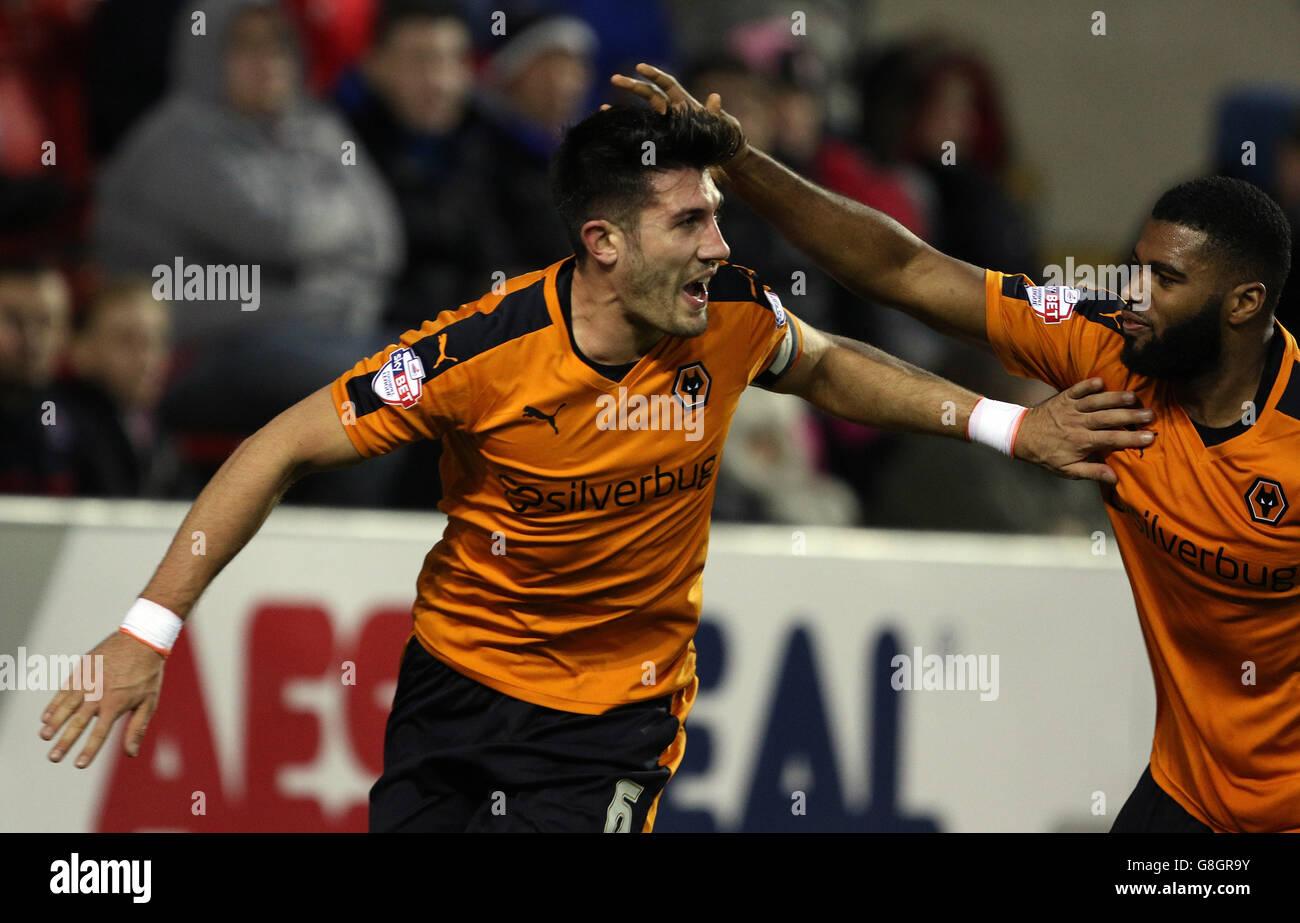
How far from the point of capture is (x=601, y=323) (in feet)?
15.3

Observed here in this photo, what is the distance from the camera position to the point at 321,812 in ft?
21.3

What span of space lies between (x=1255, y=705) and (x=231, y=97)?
5.20 metres

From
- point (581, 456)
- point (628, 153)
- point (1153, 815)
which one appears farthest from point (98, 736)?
point (1153, 815)

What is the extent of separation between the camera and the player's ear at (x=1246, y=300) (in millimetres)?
4395

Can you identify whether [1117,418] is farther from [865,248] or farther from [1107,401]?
[865,248]

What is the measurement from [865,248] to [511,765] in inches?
69.9

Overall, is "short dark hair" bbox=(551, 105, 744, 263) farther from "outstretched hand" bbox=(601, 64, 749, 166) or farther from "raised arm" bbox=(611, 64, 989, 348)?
"raised arm" bbox=(611, 64, 989, 348)

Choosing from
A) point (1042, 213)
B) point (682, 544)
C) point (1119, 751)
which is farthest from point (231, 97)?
point (1042, 213)

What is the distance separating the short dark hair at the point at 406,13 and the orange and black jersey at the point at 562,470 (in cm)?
385

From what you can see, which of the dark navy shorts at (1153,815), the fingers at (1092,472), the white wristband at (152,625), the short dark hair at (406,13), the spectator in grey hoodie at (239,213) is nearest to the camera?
the white wristband at (152,625)

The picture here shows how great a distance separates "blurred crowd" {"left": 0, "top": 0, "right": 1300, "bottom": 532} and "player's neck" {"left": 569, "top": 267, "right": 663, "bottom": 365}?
264cm

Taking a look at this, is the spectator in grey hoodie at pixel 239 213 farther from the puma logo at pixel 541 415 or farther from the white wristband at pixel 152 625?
the white wristband at pixel 152 625

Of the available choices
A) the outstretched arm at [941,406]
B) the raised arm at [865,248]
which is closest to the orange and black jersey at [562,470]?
the outstretched arm at [941,406]

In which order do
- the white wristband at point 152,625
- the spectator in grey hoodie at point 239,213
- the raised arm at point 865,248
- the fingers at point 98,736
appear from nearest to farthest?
the fingers at point 98,736
the white wristband at point 152,625
the raised arm at point 865,248
the spectator in grey hoodie at point 239,213
